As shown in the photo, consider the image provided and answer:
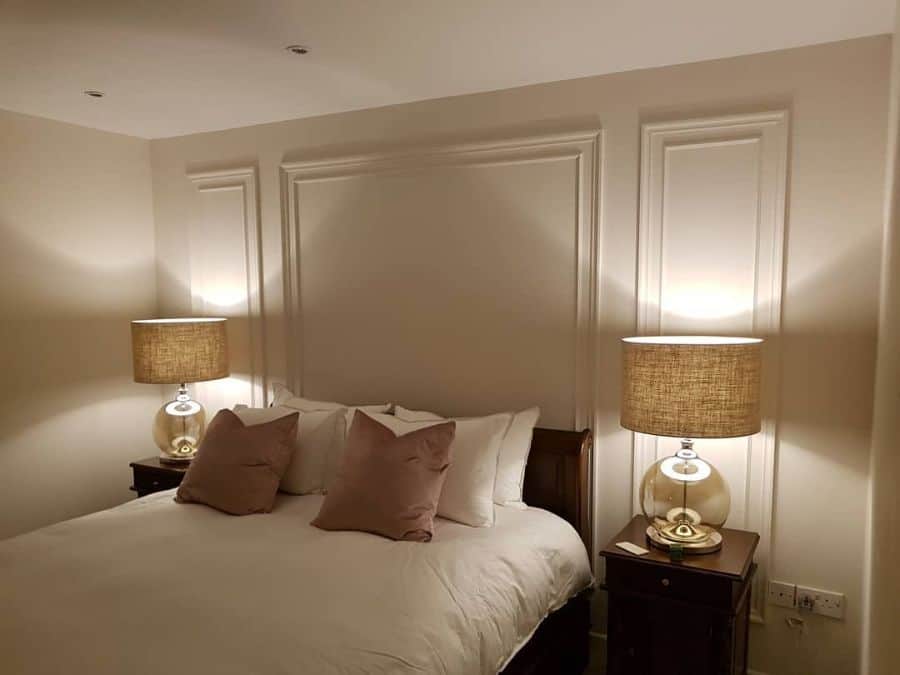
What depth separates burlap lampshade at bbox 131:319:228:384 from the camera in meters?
3.42

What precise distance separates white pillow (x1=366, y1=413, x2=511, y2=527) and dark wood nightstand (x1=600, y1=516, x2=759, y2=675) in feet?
1.63

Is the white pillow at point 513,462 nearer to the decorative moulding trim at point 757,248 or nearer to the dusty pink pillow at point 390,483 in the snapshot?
the dusty pink pillow at point 390,483

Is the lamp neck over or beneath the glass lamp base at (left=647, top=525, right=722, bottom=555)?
over

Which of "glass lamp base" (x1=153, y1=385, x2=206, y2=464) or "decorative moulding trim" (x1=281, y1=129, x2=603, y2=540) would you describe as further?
"glass lamp base" (x1=153, y1=385, x2=206, y2=464)

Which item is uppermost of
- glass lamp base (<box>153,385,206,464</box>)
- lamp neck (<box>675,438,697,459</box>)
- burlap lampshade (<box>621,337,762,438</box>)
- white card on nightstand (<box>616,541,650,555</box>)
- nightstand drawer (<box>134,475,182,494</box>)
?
burlap lampshade (<box>621,337,762,438</box>)

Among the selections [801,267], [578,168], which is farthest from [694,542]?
[578,168]

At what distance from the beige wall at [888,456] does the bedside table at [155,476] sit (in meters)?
2.92

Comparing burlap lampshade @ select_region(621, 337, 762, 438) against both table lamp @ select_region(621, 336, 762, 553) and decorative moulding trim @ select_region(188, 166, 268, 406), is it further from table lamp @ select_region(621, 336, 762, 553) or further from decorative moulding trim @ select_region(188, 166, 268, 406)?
decorative moulding trim @ select_region(188, 166, 268, 406)

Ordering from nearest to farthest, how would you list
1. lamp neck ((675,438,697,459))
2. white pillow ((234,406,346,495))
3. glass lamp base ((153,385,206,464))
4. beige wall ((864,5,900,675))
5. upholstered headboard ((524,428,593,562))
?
beige wall ((864,5,900,675)), lamp neck ((675,438,697,459)), upholstered headboard ((524,428,593,562)), white pillow ((234,406,346,495)), glass lamp base ((153,385,206,464))

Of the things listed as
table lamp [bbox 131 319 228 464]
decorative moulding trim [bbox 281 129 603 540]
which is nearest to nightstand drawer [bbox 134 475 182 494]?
table lamp [bbox 131 319 228 464]

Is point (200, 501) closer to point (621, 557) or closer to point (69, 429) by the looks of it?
point (69, 429)

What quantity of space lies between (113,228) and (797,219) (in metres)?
3.48

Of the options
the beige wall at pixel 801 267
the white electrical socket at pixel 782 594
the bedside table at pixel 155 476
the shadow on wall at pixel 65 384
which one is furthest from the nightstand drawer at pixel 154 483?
the white electrical socket at pixel 782 594

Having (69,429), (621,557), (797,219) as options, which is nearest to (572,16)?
(797,219)
